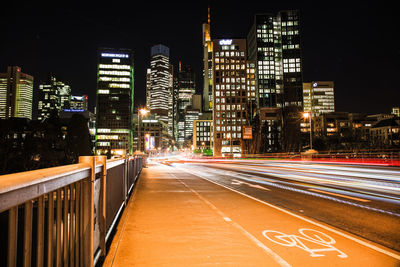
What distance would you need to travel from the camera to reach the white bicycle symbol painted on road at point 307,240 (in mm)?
4855

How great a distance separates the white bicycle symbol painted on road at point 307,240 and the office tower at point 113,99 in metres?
155

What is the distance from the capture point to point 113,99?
15675 cm

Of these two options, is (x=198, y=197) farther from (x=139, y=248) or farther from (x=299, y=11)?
(x=299, y=11)

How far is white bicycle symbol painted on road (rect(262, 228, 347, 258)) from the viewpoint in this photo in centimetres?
486

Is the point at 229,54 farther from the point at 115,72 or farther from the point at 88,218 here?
the point at 88,218

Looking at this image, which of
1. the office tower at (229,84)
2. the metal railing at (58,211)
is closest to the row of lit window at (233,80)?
the office tower at (229,84)

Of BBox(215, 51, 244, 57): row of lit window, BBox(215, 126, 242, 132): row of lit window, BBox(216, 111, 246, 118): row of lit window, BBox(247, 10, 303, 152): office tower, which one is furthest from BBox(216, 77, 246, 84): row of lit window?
BBox(247, 10, 303, 152): office tower

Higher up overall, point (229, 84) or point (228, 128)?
point (229, 84)

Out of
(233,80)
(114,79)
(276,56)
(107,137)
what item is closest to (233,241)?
(233,80)

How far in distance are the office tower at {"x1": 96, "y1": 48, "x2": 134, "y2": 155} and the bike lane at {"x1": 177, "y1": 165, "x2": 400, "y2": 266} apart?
15348 centimetres

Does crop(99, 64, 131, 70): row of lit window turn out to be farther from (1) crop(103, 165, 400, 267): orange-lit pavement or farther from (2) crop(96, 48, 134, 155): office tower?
(1) crop(103, 165, 400, 267): orange-lit pavement

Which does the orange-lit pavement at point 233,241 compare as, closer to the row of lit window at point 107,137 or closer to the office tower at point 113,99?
the office tower at point 113,99

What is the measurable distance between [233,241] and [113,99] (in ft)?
532

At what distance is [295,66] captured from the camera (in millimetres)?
157125
